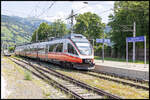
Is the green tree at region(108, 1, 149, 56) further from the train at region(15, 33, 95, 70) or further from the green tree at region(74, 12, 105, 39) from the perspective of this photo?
the train at region(15, 33, 95, 70)

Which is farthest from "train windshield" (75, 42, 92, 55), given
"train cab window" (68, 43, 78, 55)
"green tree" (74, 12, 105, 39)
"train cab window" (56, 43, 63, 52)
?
"green tree" (74, 12, 105, 39)

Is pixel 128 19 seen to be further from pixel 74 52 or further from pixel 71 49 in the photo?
pixel 74 52

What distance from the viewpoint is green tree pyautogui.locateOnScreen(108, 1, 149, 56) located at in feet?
113

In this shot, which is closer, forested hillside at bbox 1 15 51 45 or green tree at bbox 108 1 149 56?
forested hillside at bbox 1 15 51 45

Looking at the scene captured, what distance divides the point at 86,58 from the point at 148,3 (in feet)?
70.6

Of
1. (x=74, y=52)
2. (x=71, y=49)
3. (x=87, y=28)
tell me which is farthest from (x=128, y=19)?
(x=74, y=52)

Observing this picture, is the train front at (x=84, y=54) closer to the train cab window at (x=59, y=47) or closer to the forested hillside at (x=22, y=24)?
the train cab window at (x=59, y=47)

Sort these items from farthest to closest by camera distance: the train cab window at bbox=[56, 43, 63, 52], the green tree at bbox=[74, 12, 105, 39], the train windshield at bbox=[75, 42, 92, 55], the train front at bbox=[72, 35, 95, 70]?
the green tree at bbox=[74, 12, 105, 39] → the train cab window at bbox=[56, 43, 63, 52] → the train windshield at bbox=[75, 42, 92, 55] → the train front at bbox=[72, 35, 95, 70]

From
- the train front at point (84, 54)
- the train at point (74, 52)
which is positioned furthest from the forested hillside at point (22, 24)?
the train front at point (84, 54)

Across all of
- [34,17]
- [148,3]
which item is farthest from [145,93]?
[148,3]

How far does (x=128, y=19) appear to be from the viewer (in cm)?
3625

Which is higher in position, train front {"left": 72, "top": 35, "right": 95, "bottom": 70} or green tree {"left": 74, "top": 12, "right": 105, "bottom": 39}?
green tree {"left": 74, "top": 12, "right": 105, "bottom": 39}

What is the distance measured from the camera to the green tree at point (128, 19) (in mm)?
34344

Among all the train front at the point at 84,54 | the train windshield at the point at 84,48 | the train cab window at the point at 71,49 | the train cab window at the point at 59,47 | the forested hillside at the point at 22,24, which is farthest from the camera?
the forested hillside at the point at 22,24
